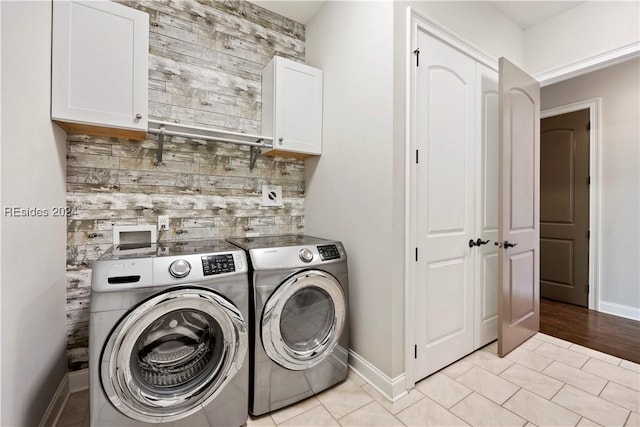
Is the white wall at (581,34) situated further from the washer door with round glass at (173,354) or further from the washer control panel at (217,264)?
the washer door with round glass at (173,354)

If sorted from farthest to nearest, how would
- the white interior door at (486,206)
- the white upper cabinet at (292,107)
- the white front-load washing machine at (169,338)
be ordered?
the white interior door at (486,206) → the white upper cabinet at (292,107) → the white front-load washing machine at (169,338)

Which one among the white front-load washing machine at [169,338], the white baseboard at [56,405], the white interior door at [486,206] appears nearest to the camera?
the white front-load washing machine at [169,338]

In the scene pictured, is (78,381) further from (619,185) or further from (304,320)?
(619,185)

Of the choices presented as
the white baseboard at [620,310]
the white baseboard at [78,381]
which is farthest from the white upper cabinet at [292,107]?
the white baseboard at [620,310]

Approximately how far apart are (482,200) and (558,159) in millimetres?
2223

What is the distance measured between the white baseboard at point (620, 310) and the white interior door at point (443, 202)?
2164 millimetres

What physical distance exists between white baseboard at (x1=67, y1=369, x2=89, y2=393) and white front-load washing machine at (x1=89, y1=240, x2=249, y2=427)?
803 mm

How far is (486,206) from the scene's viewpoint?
2324 millimetres

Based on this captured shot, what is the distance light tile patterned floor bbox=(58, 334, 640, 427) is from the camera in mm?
1556

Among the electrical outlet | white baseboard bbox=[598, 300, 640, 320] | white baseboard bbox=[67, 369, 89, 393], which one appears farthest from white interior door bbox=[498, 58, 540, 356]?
white baseboard bbox=[67, 369, 89, 393]

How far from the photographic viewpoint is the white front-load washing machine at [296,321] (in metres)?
1.56

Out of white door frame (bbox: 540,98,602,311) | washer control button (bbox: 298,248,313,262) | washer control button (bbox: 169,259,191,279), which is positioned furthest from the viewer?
white door frame (bbox: 540,98,602,311)

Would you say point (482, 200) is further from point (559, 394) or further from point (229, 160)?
point (229, 160)

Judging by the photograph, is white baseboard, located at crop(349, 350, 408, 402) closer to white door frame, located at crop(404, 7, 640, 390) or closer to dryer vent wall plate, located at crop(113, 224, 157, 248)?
white door frame, located at crop(404, 7, 640, 390)
